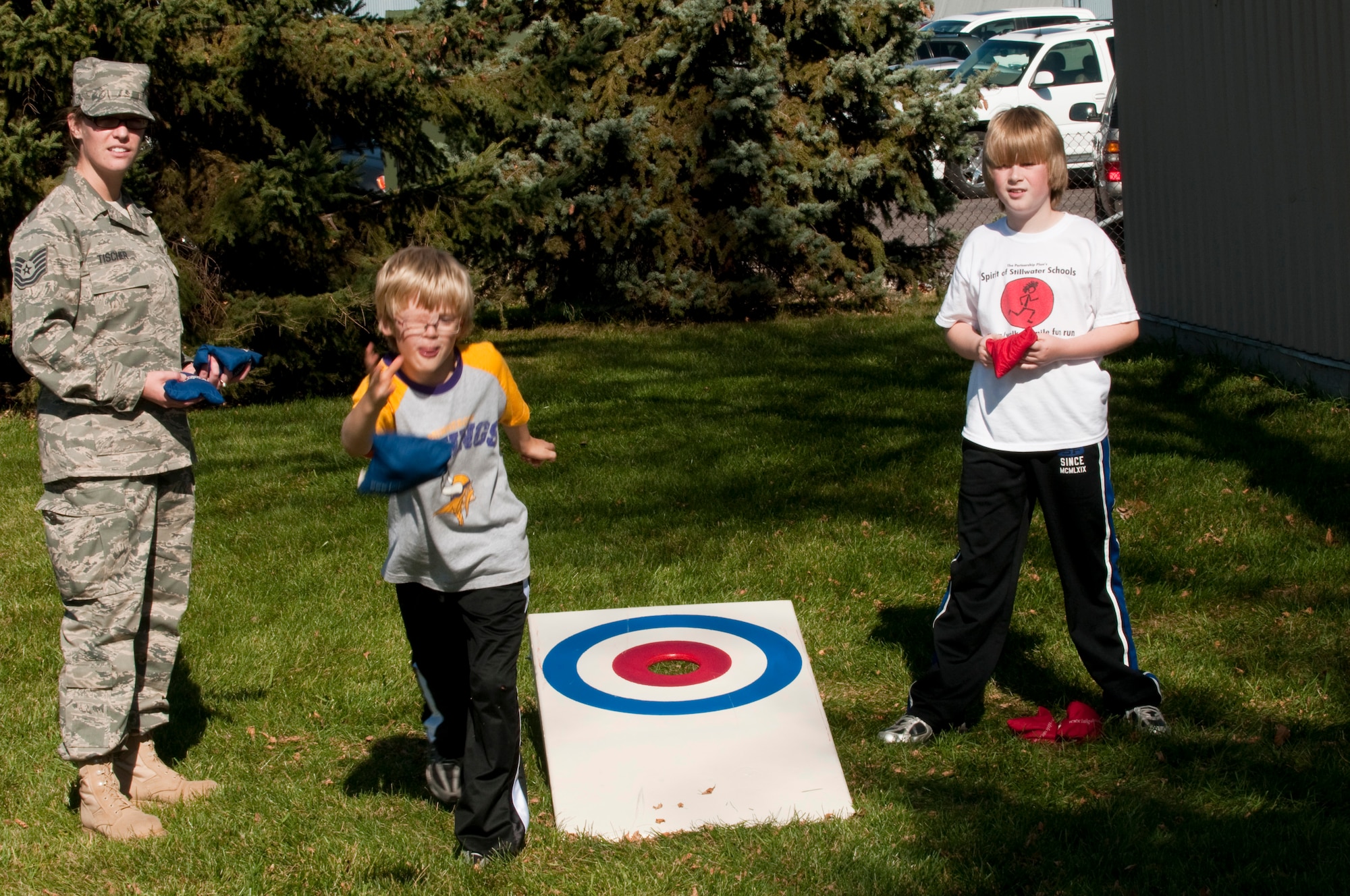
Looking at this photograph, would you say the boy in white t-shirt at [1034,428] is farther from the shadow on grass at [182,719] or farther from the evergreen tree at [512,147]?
the evergreen tree at [512,147]

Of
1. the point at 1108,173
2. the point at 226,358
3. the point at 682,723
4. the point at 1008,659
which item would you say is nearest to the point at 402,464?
the point at 226,358

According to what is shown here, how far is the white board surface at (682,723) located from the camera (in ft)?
12.8

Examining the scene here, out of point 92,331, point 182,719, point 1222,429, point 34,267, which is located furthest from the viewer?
point 1222,429

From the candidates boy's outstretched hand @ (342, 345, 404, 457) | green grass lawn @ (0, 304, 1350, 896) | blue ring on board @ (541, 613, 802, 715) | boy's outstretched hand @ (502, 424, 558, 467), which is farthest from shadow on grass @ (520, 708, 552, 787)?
boy's outstretched hand @ (342, 345, 404, 457)

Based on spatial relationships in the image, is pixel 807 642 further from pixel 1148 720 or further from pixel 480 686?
pixel 480 686

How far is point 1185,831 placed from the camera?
3.67 meters

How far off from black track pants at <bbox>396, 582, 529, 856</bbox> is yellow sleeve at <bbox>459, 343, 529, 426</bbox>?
17.6 inches

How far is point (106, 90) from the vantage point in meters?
3.70

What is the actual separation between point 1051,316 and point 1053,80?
15.5 meters

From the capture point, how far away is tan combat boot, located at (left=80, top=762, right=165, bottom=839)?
389 centimetres

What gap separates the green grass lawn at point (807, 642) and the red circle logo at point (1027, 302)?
53.5 inches

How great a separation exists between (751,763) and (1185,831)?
123cm

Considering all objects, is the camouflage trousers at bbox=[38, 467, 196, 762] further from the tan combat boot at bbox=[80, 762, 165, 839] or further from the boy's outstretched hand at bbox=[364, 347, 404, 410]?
the boy's outstretched hand at bbox=[364, 347, 404, 410]

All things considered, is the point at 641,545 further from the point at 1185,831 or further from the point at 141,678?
the point at 1185,831
